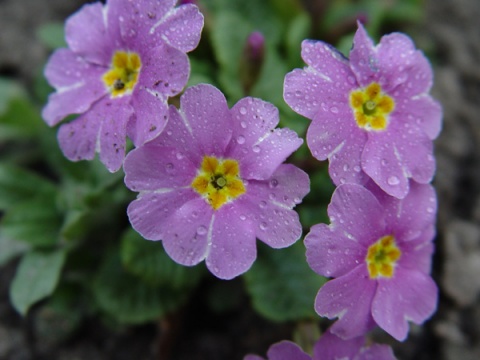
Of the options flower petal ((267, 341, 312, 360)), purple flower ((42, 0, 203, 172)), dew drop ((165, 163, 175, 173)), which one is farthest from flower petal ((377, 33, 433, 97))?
flower petal ((267, 341, 312, 360))

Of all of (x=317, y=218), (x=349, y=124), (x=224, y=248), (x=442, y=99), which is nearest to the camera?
(x=224, y=248)

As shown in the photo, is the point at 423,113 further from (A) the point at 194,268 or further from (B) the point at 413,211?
(A) the point at 194,268

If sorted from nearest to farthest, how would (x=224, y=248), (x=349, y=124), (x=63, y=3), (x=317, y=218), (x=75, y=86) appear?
(x=224, y=248) < (x=349, y=124) < (x=75, y=86) < (x=317, y=218) < (x=63, y=3)

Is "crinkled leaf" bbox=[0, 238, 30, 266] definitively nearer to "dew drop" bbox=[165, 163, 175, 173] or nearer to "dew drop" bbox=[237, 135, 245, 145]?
"dew drop" bbox=[165, 163, 175, 173]

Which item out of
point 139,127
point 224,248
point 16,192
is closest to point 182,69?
point 139,127

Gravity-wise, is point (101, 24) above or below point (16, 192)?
above

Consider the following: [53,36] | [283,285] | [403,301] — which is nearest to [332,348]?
[403,301]

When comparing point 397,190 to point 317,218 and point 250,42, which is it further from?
point 250,42
